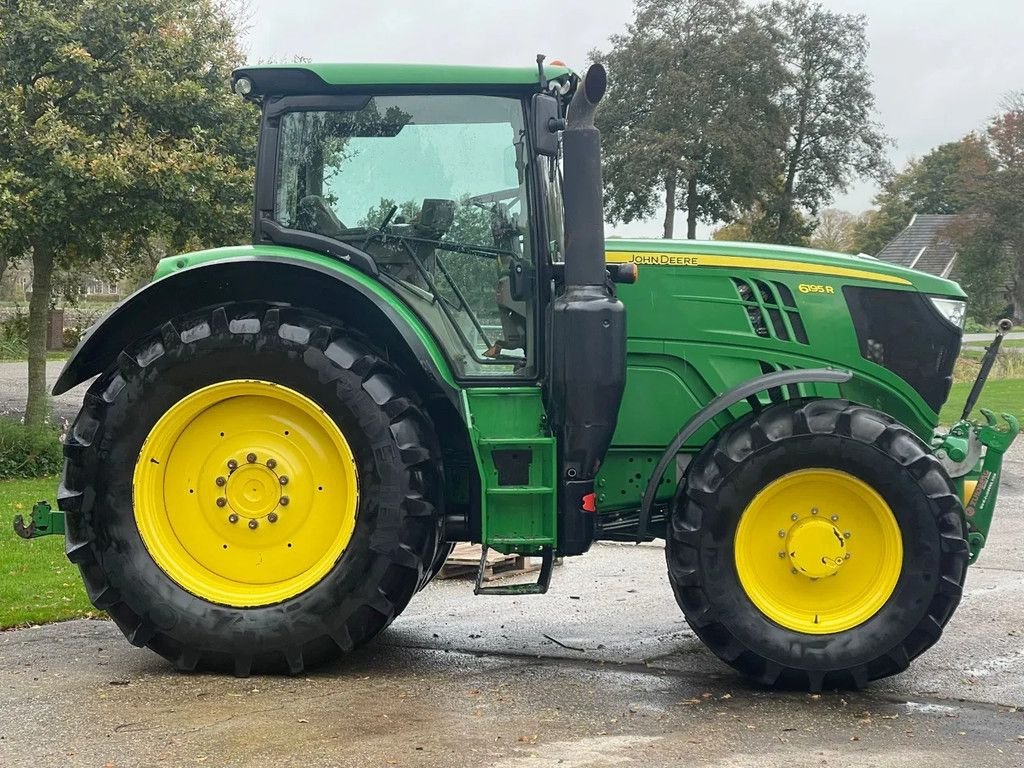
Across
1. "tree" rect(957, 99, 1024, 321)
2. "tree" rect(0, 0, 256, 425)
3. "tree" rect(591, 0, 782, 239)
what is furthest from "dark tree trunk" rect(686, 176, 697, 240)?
"tree" rect(0, 0, 256, 425)

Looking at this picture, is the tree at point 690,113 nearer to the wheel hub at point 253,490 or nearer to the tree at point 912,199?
the tree at point 912,199

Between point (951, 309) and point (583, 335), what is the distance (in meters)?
1.85

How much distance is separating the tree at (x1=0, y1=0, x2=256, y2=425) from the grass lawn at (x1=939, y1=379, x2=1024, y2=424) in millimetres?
10177

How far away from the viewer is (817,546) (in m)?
5.13

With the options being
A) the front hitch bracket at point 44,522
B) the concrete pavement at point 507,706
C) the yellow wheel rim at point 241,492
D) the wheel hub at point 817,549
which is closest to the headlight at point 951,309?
the wheel hub at point 817,549

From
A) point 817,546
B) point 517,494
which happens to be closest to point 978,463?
point 817,546

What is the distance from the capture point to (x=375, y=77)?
212 inches

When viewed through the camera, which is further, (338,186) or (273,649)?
(338,186)

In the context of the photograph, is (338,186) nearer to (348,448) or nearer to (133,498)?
(348,448)

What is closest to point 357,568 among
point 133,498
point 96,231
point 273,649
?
point 273,649

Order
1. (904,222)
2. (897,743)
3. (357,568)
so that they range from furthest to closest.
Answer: (904,222) → (357,568) → (897,743)

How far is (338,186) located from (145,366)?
115cm

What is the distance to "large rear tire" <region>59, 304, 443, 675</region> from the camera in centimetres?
513

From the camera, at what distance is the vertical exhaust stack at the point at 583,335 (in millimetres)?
5121
